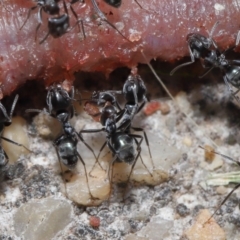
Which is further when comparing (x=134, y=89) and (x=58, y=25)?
(x=134, y=89)

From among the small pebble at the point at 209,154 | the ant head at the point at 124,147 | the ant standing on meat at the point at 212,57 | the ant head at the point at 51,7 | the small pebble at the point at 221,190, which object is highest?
the ant head at the point at 51,7

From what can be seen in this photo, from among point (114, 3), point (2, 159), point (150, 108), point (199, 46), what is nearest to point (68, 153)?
point (2, 159)

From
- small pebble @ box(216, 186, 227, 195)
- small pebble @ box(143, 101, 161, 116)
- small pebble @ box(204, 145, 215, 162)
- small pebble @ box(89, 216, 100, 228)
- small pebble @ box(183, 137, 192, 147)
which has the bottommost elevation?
small pebble @ box(89, 216, 100, 228)

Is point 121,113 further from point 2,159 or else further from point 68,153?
point 2,159

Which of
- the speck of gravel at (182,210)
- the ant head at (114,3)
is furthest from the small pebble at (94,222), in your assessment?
the ant head at (114,3)

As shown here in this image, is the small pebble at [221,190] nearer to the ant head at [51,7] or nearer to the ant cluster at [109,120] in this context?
the ant cluster at [109,120]

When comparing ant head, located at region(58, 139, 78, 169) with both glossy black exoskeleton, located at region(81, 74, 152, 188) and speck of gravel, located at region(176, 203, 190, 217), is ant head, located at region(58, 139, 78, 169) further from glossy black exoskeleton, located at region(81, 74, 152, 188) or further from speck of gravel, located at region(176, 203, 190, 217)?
speck of gravel, located at region(176, 203, 190, 217)

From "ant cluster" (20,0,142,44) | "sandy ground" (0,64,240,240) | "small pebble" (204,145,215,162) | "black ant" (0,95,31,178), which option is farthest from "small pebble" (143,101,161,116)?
"black ant" (0,95,31,178)
